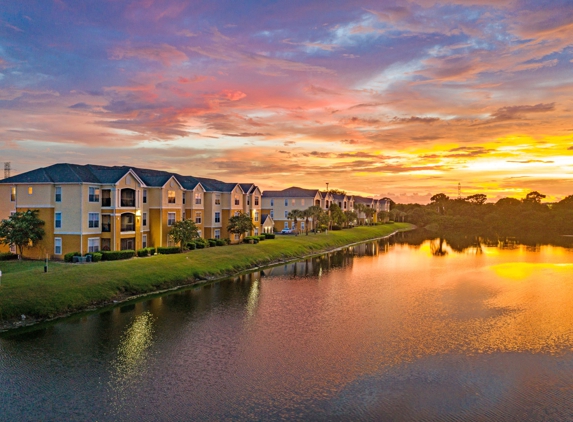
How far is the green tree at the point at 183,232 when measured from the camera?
5575cm

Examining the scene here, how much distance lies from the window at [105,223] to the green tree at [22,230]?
6.02 m

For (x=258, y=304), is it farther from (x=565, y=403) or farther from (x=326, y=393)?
(x=565, y=403)

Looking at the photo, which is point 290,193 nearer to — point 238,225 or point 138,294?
point 238,225

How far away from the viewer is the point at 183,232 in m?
55.8

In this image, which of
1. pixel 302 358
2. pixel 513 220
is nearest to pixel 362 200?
pixel 513 220

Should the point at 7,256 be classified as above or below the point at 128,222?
below

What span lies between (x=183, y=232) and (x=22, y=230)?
57.3ft

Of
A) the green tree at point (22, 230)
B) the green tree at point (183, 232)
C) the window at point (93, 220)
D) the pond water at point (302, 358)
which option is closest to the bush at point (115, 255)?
the window at point (93, 220)

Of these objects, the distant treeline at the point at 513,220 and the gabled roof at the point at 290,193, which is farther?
the distant treeline at the point at 513,220

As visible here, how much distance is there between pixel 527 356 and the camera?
2570 cm

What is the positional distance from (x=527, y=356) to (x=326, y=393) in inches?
516

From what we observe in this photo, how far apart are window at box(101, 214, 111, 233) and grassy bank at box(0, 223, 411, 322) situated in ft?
20.0

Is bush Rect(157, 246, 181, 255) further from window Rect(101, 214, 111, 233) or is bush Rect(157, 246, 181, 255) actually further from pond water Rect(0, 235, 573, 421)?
pond water Rect(0, 235, 573, 421)

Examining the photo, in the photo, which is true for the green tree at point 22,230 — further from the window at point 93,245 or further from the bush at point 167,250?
the bush at point 167,250
